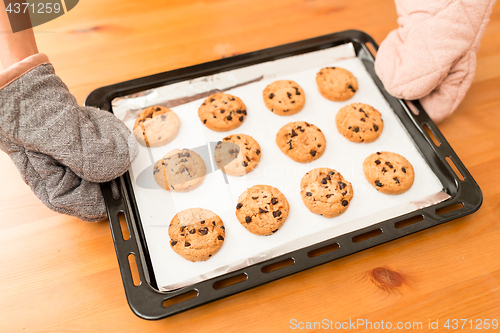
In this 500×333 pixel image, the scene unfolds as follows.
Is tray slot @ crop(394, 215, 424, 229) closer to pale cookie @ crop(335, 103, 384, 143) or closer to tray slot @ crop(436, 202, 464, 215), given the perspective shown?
tray slot @ crop(436, 202, 464, 215)

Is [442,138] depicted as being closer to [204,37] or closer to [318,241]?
[318,241]

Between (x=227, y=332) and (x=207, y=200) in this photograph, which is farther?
(x=207, y=200)

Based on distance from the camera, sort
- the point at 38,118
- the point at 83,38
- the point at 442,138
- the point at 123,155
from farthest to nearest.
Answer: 1. the point at 83,38
2. the point at 442,138
3. the point at 123,155
4. the point at 38,118

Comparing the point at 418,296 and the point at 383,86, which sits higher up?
the point at 383,86

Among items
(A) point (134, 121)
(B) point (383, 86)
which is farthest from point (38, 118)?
(B) point (383, 86)

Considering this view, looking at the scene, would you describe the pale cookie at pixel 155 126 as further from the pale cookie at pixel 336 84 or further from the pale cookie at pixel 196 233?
the pale cookie at pixel 336 84
